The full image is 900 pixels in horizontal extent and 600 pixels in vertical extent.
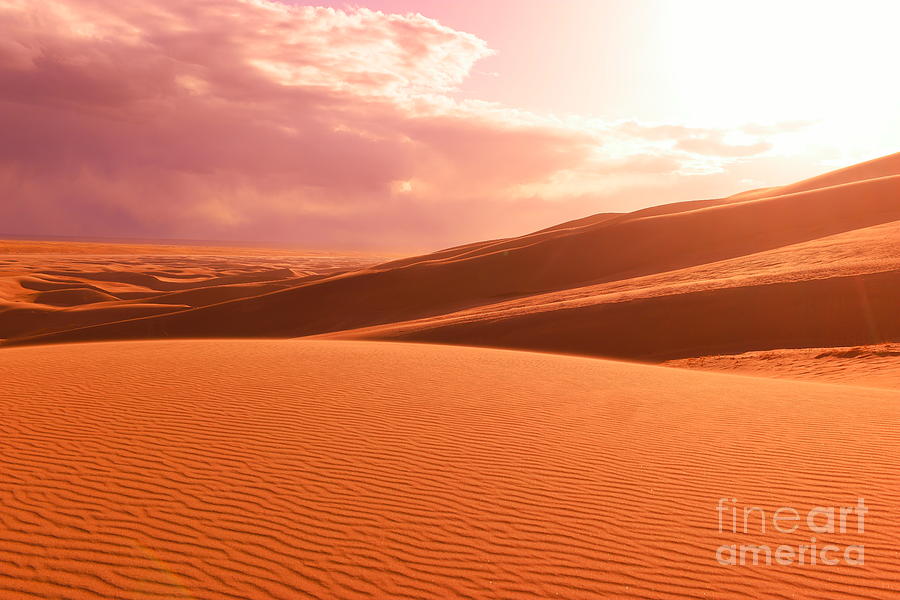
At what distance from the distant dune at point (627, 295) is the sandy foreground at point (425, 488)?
363 inches

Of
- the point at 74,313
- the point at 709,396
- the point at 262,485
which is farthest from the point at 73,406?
the point at 74,313

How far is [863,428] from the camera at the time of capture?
27.9 ft

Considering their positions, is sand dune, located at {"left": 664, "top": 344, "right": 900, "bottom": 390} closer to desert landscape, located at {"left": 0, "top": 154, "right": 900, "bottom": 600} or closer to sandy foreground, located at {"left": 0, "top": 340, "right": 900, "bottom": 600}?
desert landscape, located at {"left": 0, "top": 154, "right": 900, "bottom": 600}

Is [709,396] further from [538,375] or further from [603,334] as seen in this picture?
[603,334]

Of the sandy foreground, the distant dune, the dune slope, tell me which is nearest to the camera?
the sandy foreground

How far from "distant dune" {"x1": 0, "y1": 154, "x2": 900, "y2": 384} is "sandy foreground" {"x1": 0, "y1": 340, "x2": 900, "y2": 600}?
9219 millimetres

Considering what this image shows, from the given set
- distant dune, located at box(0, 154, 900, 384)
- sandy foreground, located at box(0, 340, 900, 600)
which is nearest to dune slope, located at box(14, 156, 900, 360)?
distant dune, located at box(0, 154, 900, 384)
